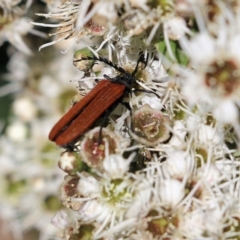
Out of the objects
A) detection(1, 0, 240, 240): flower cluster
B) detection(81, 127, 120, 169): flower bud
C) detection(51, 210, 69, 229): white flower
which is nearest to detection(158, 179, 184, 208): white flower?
detection(1, 0, 240, 240): flower cluster

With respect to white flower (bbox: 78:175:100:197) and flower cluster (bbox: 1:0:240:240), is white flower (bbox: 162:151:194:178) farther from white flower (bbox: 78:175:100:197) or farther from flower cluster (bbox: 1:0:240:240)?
white flower (bbox: 78:175:100:197)

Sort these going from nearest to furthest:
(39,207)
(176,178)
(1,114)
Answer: (176,178)
(39,207)
(1,114)

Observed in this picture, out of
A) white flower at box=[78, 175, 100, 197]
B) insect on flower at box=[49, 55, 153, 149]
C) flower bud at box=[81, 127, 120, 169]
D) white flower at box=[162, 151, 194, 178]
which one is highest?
insect on flower at box=[49, 55, 153, 149]

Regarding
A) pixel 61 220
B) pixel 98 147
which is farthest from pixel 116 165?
pixel 61 220

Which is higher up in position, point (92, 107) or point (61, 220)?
point (92, 107)

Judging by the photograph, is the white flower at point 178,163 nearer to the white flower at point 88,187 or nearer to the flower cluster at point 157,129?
the flower cluster at point 157,129

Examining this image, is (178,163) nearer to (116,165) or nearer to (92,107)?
(116,165)

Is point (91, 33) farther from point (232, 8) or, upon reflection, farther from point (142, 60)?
point (232, 8)

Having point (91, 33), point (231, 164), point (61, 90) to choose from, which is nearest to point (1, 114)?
point (61, 90)
